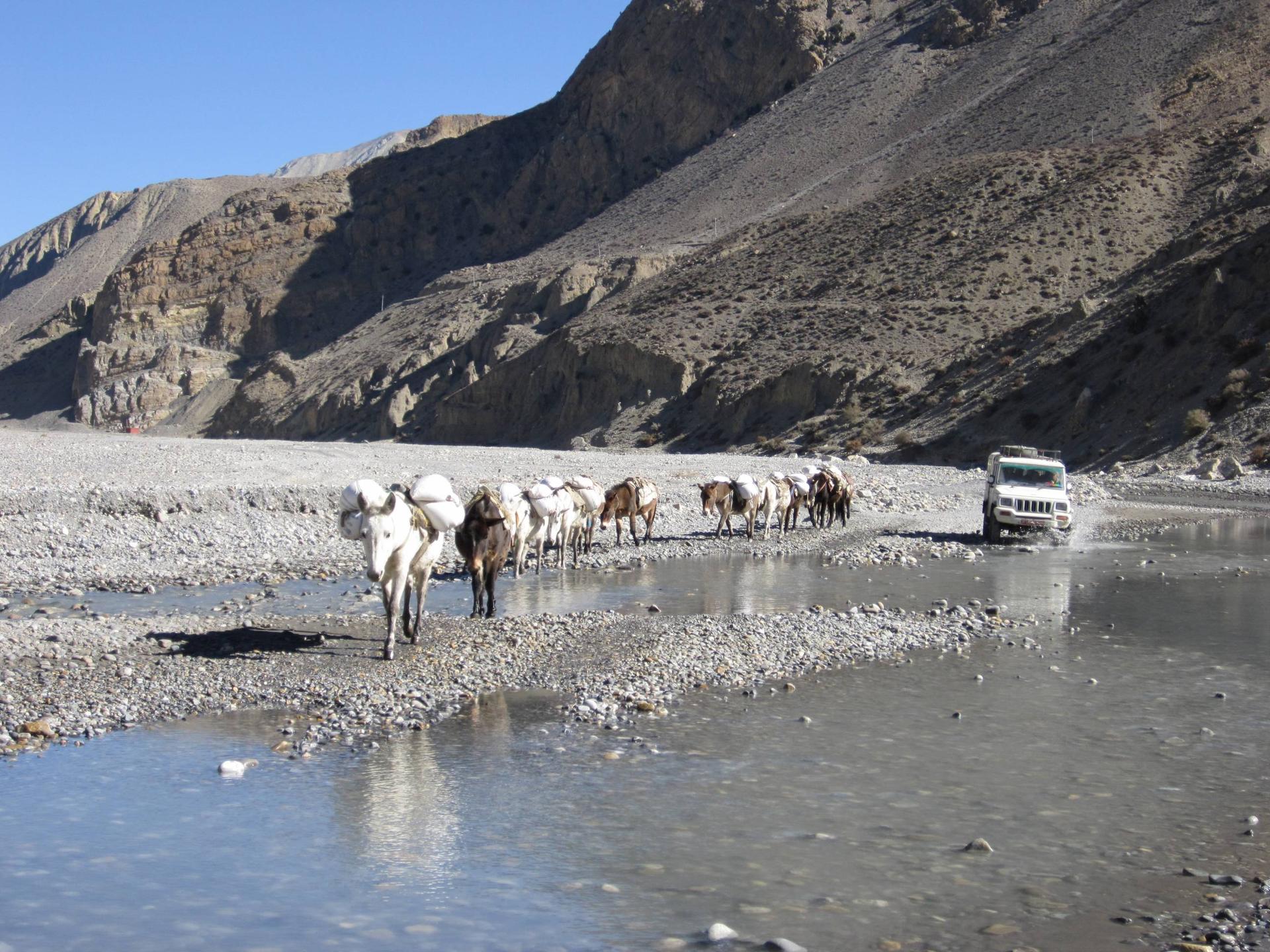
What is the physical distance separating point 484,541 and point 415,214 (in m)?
114

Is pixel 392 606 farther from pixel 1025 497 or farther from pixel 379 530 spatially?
pixel 1025 497

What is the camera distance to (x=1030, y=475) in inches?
1101

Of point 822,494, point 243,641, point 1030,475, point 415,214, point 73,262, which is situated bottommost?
point 243,641

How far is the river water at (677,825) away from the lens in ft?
23.0

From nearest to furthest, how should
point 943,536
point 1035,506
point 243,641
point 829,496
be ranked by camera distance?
point 243,641, point 1035,506, point 943,536, point 829,496

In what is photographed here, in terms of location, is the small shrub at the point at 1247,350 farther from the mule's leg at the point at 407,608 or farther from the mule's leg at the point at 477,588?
the mule's leg at the point at 407,608

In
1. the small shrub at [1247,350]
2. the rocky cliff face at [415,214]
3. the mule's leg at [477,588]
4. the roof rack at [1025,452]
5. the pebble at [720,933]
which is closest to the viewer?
the pebble at [720,933]

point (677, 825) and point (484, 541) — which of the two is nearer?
point (677, 825)

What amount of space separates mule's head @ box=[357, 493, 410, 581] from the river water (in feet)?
6.60

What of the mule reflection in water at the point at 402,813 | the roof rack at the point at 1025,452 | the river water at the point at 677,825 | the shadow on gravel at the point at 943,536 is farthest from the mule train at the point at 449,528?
the roof rack at the point at 1025,452

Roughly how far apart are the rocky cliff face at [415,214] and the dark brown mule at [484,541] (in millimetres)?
98759

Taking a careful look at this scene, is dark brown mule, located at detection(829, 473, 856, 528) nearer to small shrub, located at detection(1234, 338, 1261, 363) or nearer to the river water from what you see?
the river water

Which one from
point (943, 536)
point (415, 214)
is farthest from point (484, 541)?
point (415, 214)

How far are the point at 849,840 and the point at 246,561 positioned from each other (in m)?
15.3
